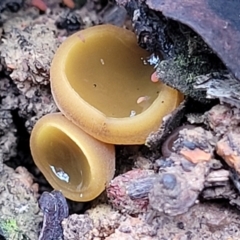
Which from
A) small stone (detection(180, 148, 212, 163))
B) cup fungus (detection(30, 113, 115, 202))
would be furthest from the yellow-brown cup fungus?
small stone (detection(180, 148, 212, 163))

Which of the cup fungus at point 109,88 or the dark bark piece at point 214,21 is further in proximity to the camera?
the cup fungus at point 109,88

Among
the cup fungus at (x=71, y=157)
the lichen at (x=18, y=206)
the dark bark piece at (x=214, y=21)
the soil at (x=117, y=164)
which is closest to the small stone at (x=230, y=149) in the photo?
the soil at (x=117, y=164)

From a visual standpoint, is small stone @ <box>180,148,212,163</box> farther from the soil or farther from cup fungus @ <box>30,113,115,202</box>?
cup fungus @ <box>30,113,115,202</box>

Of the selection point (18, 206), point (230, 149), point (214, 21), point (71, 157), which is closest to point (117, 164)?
point (71, 157)

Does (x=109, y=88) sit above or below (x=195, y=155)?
below

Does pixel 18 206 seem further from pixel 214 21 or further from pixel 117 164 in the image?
pixel 214 21

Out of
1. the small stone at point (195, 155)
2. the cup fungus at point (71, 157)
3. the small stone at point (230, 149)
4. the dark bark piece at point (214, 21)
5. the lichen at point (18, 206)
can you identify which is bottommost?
the lichen at point (18, 206)

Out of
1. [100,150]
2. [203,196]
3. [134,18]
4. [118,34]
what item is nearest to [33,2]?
[118,34]

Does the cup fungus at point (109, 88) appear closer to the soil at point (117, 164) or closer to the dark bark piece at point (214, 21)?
the soil at point (117, 164)
